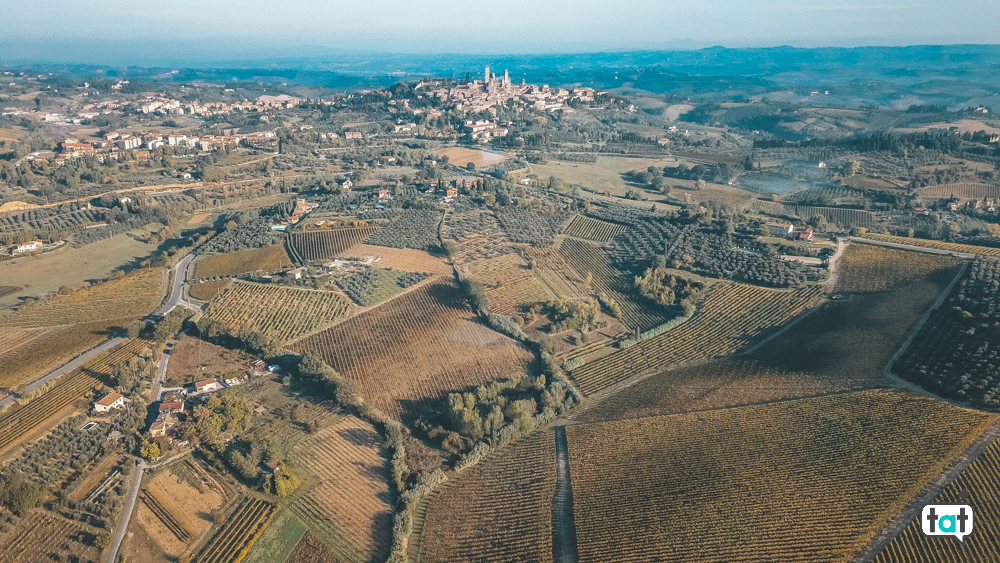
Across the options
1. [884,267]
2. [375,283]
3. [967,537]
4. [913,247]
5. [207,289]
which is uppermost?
[913,247]

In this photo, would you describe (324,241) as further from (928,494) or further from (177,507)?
(928,494)

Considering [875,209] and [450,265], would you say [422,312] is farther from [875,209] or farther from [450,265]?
[875,209]

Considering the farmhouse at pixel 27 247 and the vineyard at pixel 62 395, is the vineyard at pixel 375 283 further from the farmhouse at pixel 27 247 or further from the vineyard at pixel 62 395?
the farmhouse at pixel 27 247

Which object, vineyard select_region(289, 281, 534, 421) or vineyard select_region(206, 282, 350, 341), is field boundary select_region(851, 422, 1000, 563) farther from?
vineyard select_region(206, 282, 350, 341)

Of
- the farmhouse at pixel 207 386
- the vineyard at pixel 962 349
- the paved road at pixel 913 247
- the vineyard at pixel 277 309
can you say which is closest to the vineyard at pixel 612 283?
the vineyard at pixel 962 349

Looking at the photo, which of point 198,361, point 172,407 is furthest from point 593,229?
point 172,407

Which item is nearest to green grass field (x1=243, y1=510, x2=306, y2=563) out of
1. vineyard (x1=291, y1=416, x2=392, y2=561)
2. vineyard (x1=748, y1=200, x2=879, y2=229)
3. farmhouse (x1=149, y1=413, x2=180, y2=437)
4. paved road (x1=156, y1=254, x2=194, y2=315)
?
vineyard (x1=291, y1=416, x2=392, y2=561)
